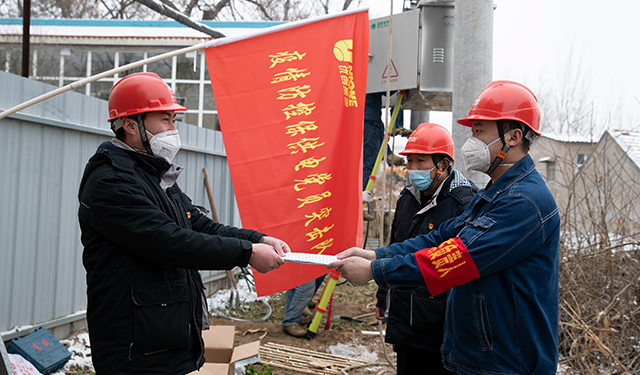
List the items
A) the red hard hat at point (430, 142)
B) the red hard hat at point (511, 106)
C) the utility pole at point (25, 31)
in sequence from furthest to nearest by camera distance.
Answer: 1. the utility pole at point (25, 31)
2. the red hard hat at point (430, 142)
3. the red hard hat at point (511, 106)

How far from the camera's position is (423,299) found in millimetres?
3355

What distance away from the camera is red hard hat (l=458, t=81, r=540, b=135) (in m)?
2.46

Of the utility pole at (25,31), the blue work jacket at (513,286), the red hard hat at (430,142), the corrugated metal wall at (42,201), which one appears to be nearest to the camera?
the blue work jacket at (513,286)

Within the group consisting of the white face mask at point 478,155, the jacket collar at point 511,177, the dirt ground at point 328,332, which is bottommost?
the dirt ground at point 328,332

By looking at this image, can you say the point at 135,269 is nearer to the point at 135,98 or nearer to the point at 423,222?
the point at 135,98

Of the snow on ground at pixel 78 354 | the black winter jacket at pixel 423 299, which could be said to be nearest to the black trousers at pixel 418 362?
the black winter jacket at pixel 423 299

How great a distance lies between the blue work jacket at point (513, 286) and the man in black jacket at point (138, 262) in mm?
1165

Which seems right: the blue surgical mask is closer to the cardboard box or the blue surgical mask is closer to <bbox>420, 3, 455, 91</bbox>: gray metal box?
the cardboard box

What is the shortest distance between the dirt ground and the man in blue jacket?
319 cm

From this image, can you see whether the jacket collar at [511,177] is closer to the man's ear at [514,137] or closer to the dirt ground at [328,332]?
the man's ear at [514,137]

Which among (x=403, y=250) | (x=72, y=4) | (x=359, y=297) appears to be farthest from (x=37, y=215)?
(x=72, y=4)

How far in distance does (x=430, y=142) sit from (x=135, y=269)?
2.46 metres

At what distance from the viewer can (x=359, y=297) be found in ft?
30.5

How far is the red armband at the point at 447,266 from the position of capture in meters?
2.25
